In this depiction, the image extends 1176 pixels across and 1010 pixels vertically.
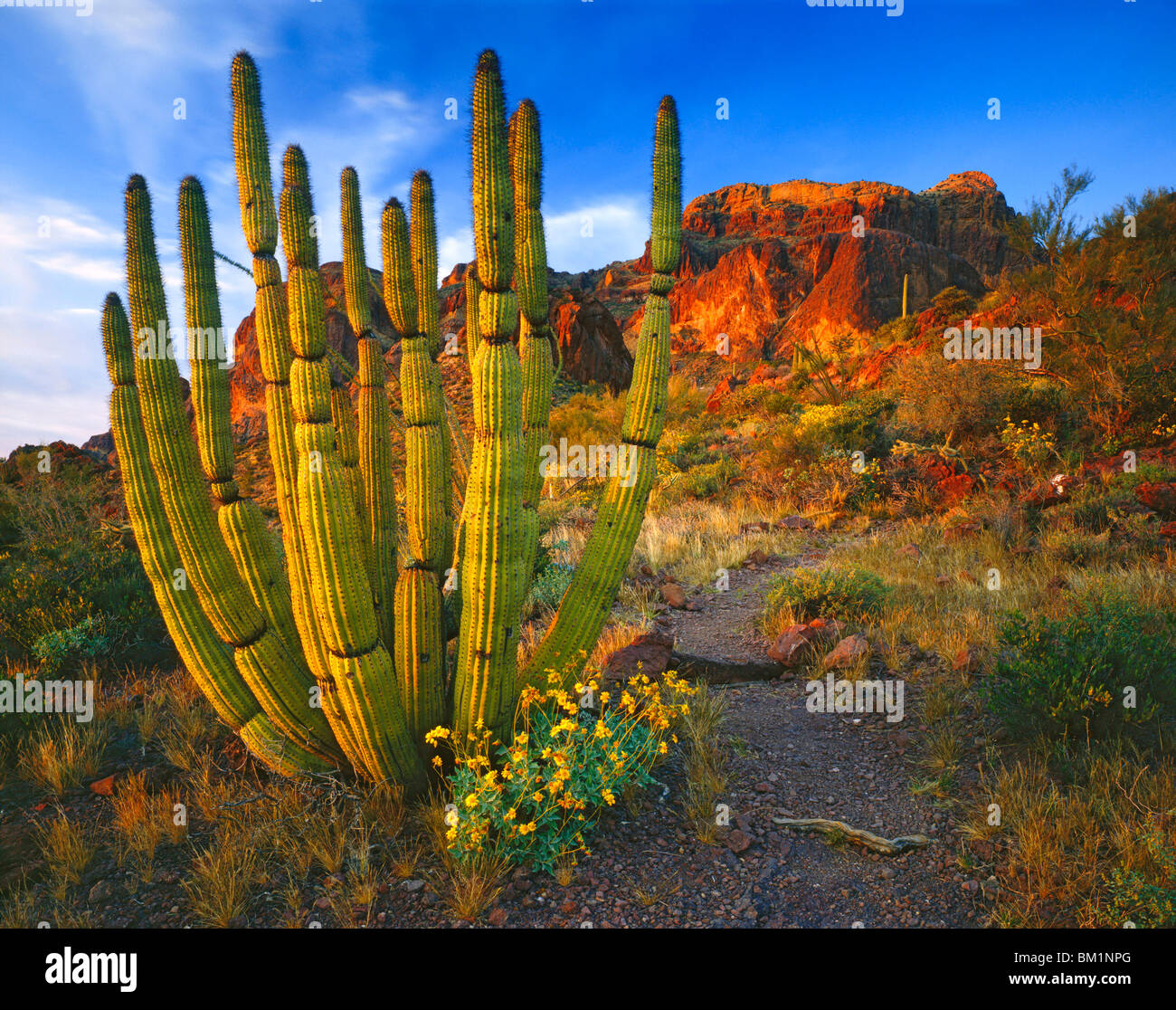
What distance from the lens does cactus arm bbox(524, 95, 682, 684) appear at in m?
3.58

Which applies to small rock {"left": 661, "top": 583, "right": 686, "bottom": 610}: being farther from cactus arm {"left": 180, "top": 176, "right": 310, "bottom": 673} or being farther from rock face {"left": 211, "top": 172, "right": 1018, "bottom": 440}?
rock face {"left": 211, "top": 172, "right": 1018, "bottom": 440}

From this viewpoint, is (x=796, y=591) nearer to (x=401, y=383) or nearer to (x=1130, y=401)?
(x=401, y=383)

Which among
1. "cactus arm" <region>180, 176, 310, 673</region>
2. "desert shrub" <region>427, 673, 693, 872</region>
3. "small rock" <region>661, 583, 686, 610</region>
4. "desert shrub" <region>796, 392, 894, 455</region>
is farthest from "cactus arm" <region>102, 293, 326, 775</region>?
"desert shrub" <region>796, 392, 894, 455</region>

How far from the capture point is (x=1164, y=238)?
14.0 meters

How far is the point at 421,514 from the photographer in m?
3.47

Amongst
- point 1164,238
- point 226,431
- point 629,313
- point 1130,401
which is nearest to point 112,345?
point 226,431

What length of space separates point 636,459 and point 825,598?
3464 mm

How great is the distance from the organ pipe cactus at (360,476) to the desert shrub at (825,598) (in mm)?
3103

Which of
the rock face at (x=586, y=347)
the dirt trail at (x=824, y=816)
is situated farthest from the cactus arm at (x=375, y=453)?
the rock face at (x=586, y=347)

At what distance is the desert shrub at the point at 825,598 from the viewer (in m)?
6.10

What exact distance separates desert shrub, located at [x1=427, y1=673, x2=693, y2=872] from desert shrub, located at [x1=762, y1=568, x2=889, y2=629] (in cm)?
282

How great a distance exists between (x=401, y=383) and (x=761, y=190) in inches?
4563

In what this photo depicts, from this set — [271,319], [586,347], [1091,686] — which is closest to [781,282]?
[586,347]

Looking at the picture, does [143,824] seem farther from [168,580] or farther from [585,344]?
[585,344]
